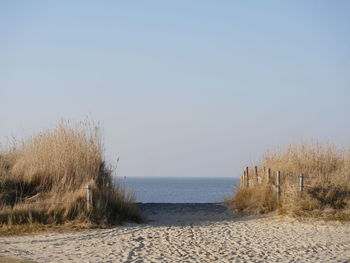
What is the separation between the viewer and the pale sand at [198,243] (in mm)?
11305

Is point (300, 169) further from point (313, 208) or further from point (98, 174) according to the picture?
point (98, 174)

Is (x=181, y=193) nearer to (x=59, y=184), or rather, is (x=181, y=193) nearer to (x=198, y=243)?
(x=59, y=184)

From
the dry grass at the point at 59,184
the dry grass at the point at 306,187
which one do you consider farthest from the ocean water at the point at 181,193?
the dry grass at the point at 306,187

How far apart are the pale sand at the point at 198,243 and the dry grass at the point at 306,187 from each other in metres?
0.65

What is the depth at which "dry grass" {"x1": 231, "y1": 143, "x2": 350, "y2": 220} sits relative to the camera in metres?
16.4

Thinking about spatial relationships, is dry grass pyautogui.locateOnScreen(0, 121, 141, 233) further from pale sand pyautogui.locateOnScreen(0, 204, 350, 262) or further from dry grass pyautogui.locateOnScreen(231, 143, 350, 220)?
dry grass pyautogui.locateOnScreen(231, 143, 350, 220)

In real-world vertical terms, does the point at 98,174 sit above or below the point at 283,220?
above

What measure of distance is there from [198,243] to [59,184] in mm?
5370

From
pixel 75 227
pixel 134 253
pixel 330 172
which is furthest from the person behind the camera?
pixel 330 172

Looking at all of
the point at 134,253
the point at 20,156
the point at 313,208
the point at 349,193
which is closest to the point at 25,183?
the point at 20,156

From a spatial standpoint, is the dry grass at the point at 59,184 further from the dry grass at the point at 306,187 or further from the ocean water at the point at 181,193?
the dry grass at the point at 306,187

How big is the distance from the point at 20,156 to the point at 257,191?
25.3ft

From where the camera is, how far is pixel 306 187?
1728cm

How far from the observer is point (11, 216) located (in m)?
14.5
